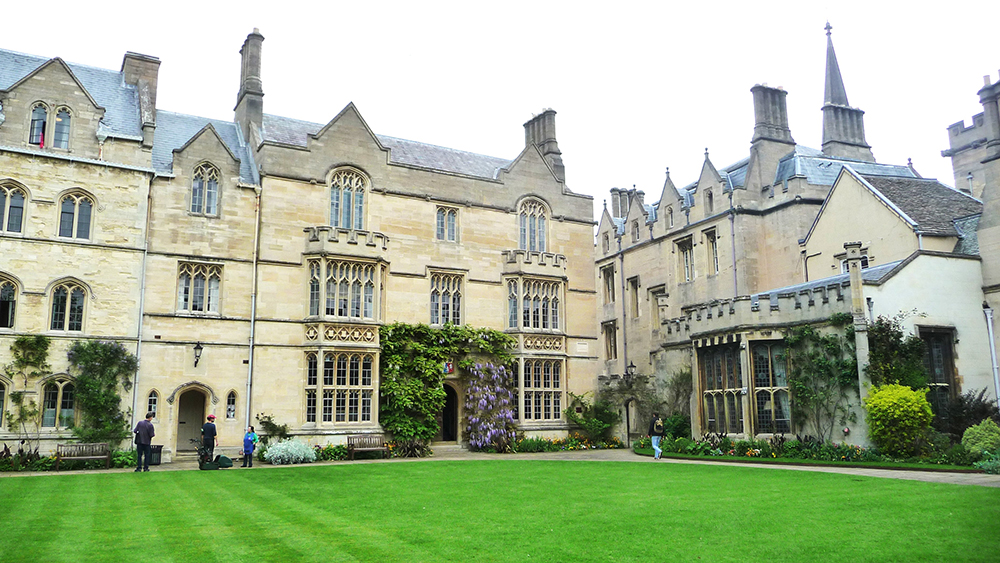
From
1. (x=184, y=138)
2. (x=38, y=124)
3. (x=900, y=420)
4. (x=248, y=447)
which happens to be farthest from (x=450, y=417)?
(x=38, y=124)

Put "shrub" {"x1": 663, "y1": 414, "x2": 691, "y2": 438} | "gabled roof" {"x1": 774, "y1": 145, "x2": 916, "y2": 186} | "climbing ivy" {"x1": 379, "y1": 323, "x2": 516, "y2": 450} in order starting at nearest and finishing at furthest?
"climbing ivy" {"x1": 379, "y1": 323, "x2": 516, "y2": 450} < "shrub" {"x1": 663, "y1": 414, "x2": 691, "y2": 438} < "gabled roof" {"x1": 774, "y1": 145, "x2": 916, "y2": 186}

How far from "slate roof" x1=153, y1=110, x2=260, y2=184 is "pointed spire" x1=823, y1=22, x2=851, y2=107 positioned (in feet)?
95.5

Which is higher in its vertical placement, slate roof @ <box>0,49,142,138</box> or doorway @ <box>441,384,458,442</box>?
slate roof @ <box>0,49,142,138</box>

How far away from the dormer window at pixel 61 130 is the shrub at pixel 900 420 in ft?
A: 83.3

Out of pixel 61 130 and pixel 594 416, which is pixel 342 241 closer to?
pixel 61 130

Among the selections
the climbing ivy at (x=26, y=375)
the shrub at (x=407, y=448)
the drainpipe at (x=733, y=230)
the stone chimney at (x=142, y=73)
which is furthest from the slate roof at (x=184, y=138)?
the drainpipe at (x=733, y=230)

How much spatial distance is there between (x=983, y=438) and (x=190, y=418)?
23.6 meters

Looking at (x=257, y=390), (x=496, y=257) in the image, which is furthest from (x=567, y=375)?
(x=257, y=390)

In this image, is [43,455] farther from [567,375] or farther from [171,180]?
[567,375]

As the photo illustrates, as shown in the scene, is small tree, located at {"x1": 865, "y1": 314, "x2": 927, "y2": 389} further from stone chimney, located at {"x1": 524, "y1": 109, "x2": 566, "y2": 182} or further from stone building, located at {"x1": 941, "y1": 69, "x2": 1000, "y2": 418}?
stone chimney, located at {"x1": 524, "y1": 109, "x2": 566, "y2": 182}

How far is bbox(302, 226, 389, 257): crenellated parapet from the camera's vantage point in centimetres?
2655

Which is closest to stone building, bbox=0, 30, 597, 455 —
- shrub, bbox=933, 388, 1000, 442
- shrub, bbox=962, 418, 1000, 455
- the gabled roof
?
the gabled roof

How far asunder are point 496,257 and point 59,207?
1549 centimetres

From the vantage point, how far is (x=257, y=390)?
2519 centimetres
